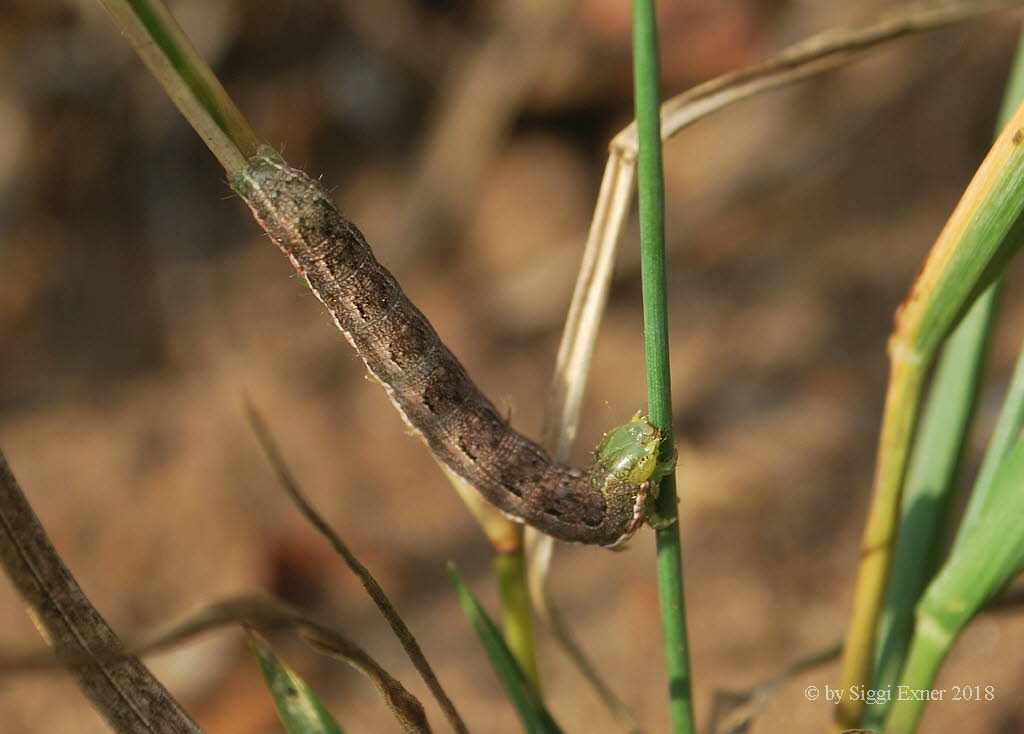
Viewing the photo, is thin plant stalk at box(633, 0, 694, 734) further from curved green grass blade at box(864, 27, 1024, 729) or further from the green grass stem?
curved green grass blade at box(864, 27, 1024, 729)

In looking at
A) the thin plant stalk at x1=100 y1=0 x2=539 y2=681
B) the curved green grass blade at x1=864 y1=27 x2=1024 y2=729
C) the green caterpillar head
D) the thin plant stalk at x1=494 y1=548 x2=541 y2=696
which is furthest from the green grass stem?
the thin plant stalk at x1=100 y1=0 x2=539 y2=681

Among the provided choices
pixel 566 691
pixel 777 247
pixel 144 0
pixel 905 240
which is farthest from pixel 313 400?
pixel 144 0

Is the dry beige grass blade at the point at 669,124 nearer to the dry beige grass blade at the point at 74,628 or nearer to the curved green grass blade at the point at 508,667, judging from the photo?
the curved green grass blade at the point at 508,667

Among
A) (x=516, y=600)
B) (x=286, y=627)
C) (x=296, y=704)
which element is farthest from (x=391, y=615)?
(x=516, y=600)

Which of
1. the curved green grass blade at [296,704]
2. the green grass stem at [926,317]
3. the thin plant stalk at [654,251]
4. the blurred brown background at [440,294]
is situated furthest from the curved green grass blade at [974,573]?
the blurred brown background at [440,294]

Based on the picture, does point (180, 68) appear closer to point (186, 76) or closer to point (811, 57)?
point (186, 76)

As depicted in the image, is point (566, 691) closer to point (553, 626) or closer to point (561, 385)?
point (553, 626)
